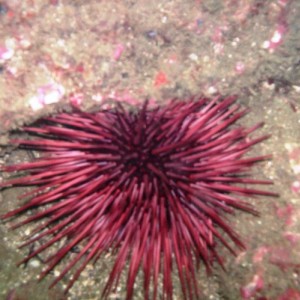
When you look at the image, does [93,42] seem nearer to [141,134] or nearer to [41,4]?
[41,4]

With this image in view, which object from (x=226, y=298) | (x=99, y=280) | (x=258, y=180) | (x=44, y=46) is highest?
(x=44, y=46)

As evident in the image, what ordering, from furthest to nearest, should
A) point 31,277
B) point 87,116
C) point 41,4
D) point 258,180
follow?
1. point 31,277
2. point 258,180
3. point 87,116
4. point 41,4

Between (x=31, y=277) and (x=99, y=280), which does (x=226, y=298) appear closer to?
(x=99, y=280)

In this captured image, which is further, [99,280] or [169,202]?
[99,280]

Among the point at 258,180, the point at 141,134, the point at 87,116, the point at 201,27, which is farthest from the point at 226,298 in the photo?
the point at 201,27

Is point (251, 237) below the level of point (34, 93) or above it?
below

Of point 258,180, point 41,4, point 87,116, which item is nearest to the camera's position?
point 41,4
